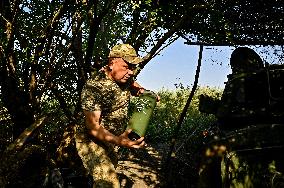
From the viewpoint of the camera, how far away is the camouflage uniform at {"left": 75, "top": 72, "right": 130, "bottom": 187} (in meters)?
3.85

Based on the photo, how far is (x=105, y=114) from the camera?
402 centimetres

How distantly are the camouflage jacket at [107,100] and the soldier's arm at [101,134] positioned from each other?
82mm

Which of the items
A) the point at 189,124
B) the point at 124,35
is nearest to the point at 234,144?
the point at 124,35

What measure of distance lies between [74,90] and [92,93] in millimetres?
3993

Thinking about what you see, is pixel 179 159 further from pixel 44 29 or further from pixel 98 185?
pixel 98 185

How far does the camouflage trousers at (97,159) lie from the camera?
3.85 meters

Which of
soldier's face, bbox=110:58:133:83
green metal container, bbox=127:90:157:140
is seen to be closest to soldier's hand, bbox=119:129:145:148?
green metal container, bbox=127:90:157:140

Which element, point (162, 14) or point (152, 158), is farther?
point (152, 158)

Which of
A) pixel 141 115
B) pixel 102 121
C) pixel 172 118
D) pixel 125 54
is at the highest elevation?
pixel 172 118

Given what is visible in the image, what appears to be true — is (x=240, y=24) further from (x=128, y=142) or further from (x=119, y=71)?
(x=128, y=142)

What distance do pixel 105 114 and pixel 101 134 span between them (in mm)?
353

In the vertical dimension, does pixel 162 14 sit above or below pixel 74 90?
above

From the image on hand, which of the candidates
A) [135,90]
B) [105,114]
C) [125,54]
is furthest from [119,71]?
[135,90]

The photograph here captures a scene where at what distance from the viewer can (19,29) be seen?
20.6 ft
